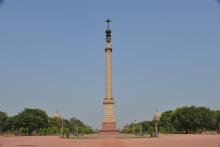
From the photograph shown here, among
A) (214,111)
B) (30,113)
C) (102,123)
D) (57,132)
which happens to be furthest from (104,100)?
(214,111)

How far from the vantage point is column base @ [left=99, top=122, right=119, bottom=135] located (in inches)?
2440

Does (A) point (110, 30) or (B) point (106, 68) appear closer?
(B) point (106, 68)

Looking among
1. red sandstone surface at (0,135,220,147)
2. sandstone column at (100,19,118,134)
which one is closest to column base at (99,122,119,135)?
sandstone column at (100,19,118,134)

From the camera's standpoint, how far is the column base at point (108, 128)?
203ft

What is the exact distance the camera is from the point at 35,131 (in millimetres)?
97062

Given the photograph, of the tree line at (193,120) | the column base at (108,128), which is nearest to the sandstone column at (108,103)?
the column base at (108,128)

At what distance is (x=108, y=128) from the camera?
63.0m

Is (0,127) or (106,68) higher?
(106,68)

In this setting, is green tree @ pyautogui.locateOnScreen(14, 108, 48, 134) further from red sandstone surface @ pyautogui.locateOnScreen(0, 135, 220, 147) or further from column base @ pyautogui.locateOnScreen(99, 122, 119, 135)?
red sandstone surface @ pyautogui.locateOnScreen(0, 135, 220, 147)

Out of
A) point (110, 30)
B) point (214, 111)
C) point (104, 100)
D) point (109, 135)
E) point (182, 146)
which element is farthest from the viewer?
point (214, 111)

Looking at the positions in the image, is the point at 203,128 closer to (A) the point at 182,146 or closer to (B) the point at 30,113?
(B) the point at 30,113

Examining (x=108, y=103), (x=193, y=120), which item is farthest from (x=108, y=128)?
(x=193, y=120)

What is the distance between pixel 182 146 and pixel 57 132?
63.0 m

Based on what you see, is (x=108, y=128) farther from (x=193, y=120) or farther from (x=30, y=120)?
(x=30, y=120)
